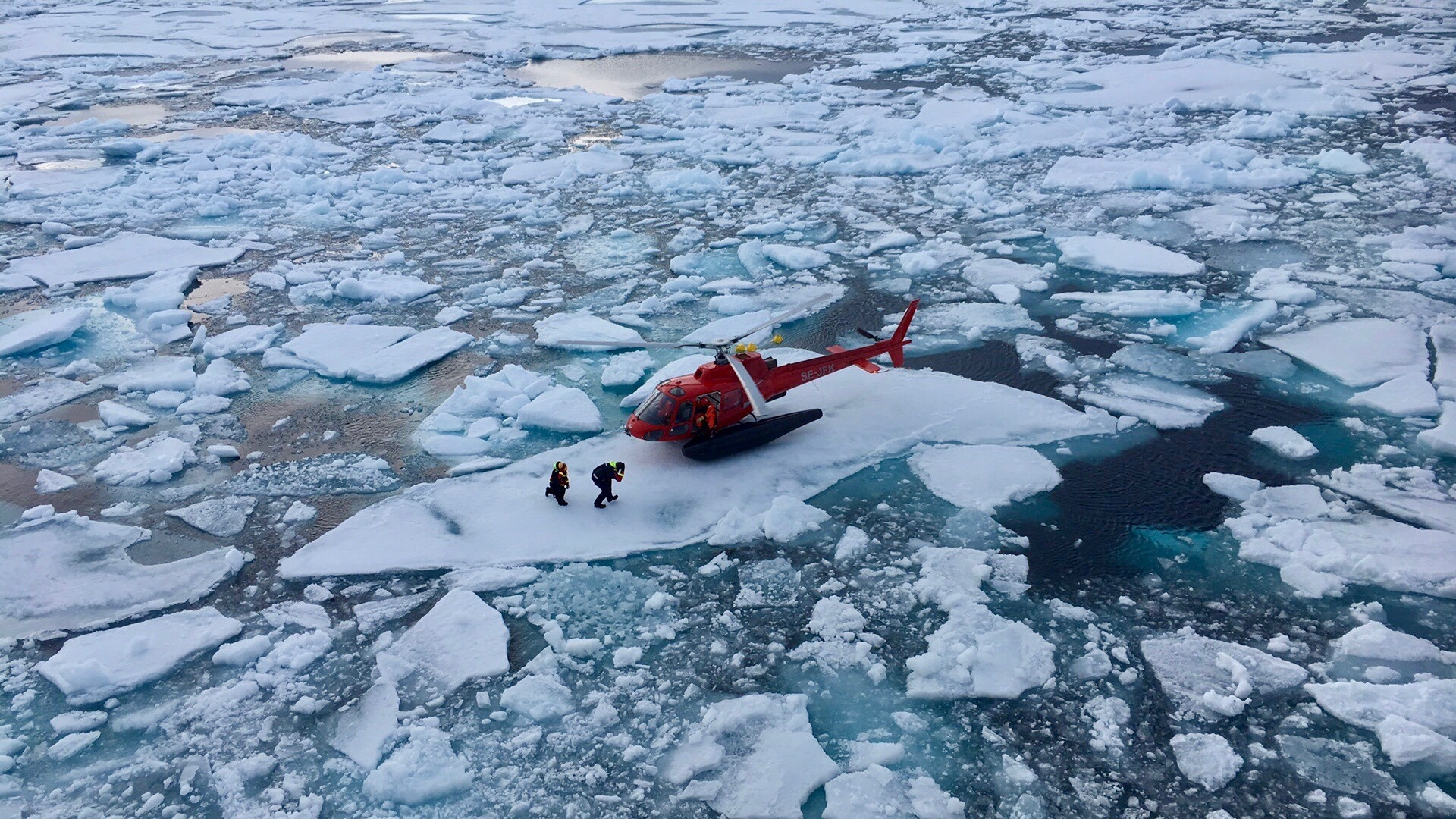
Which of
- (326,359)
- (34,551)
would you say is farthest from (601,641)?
(326,359)

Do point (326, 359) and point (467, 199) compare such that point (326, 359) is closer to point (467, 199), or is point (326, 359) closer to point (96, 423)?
point (96, 423)

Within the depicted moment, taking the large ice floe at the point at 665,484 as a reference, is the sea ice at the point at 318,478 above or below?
below

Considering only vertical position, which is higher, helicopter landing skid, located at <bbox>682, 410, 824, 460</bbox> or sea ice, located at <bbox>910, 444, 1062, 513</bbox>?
helicopter landing skid, located at <bbox>682, 410, 824, 460</bbox>

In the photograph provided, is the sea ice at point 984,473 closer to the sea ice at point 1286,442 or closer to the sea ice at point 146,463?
the sea ice at point 1286,442

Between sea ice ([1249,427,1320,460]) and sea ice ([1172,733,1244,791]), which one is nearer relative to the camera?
sea ice ([1172,733,1244,791])

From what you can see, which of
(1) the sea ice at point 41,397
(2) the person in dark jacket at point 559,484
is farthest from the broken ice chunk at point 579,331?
(1) the sea ice at point 41,397

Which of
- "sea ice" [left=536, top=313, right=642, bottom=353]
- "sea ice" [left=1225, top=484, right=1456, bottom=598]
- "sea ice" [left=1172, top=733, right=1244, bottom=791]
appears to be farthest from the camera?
"sea ice" [left=536, top=313, right=642, bottom=353]

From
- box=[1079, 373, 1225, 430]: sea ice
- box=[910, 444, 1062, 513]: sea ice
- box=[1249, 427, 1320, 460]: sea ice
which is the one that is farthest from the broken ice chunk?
box=[1249, 427, 1320, 460]: sea ice

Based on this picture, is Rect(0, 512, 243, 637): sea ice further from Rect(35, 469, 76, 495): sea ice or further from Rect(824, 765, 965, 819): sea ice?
Rect(824, 765, 965, 819): sea ice
